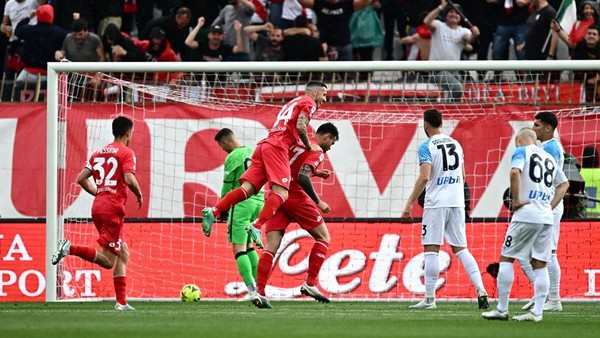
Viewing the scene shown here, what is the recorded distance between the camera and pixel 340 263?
17188mm

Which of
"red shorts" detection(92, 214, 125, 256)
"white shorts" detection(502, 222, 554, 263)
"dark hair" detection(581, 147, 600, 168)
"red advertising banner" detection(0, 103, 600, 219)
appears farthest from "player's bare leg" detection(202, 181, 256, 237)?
"dark hair" detection(581, 147, 600, 168)

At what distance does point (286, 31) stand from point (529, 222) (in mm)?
10507

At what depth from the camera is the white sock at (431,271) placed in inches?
562

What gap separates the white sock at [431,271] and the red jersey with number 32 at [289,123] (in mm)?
2104

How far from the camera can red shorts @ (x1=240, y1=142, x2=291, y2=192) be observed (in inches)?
540

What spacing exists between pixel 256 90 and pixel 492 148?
3752mm

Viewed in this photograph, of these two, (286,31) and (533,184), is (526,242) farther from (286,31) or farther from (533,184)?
(286,31)

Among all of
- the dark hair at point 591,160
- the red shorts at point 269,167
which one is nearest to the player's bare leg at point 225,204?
the red shorts at point 269,167

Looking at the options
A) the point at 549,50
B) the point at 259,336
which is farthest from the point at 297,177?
the point at 549,50

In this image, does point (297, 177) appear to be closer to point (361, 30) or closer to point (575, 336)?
point (575, 336)

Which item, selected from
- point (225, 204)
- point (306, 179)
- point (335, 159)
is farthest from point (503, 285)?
point (335, 159)

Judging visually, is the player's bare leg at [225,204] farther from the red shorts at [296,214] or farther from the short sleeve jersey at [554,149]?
the short sleeve jersey at [554,149]

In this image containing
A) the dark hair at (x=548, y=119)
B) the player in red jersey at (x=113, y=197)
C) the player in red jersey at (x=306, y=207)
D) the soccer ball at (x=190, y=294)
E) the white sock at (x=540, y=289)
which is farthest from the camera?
the soccer ball at (x=190, y=294)

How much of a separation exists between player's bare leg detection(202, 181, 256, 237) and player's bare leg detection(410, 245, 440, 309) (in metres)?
2.23
